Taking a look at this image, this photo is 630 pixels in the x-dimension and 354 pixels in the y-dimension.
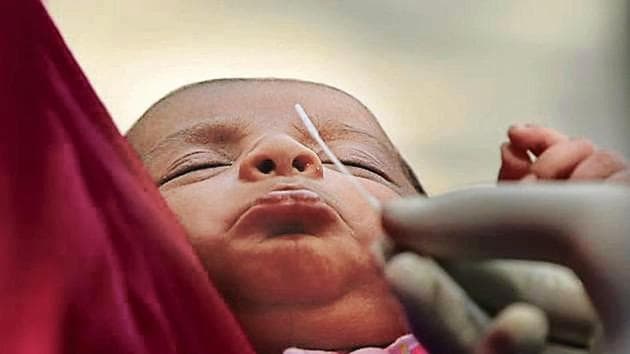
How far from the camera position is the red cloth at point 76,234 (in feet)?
2.20

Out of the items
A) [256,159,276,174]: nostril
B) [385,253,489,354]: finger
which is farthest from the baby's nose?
[385,253,489,354]: finger

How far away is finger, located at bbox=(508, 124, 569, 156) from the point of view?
74cm

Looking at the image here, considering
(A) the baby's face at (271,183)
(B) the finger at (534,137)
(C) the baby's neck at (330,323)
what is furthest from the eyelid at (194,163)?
(B) the finger at (534,137)

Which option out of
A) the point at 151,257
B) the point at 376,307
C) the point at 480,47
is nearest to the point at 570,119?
the point at 480,47

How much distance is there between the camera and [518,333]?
1.98 feet

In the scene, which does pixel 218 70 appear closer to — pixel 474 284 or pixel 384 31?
pixel 384 31

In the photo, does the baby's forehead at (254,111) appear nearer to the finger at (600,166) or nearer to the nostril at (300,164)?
the nostril at (300,164)

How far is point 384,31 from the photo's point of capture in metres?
0.79

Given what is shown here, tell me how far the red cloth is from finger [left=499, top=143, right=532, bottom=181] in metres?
0.23

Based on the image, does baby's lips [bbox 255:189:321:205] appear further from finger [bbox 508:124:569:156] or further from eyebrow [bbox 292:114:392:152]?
finger [bbox 508:124:569:156]

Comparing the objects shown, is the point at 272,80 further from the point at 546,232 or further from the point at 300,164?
the point at 546,232

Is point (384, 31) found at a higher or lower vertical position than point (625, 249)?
higher

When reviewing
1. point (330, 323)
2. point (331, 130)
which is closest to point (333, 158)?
point (331, 130)

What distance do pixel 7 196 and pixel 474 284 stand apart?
33cm
